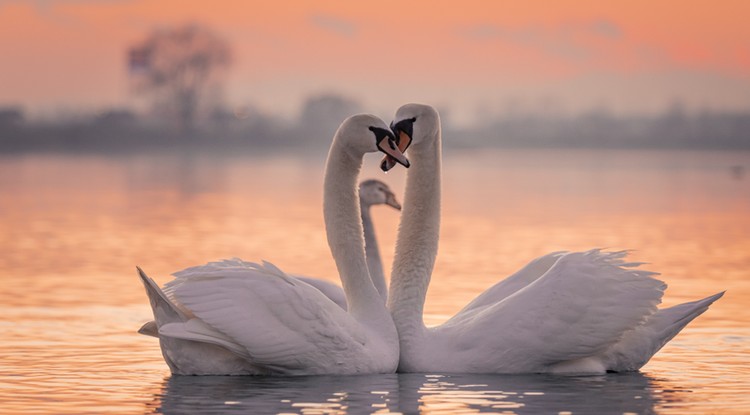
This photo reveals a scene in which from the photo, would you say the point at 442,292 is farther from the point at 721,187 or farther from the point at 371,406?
the point at 721,187

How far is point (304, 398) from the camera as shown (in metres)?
9.55

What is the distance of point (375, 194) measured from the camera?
47.3ft

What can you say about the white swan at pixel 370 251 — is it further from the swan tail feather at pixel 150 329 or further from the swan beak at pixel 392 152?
the swan beak at pixel 392 152

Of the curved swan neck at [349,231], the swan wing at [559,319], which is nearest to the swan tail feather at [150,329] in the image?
the curved swan neck at [349,231]

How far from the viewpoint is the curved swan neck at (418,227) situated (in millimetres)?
11102

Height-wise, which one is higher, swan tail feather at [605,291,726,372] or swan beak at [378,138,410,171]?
swan beak at [378,138,410,171]

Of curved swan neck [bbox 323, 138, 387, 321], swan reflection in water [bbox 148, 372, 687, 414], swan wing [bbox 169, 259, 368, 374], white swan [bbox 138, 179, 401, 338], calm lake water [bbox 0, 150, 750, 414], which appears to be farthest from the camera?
white swan [bbox 138, 179, 401, 338]

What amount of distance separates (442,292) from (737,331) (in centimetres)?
376

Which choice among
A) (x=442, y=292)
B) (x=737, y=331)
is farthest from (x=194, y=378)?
(x=442, y=292)

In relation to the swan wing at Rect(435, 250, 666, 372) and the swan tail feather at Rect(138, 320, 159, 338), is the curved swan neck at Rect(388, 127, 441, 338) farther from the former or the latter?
the swan tail feather at Rect(138, 320, 159, 338)

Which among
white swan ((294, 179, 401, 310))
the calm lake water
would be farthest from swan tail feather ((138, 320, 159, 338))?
white swan ((294, 179, 401, 310))

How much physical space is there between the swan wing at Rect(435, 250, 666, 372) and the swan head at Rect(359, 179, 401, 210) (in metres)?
3.86

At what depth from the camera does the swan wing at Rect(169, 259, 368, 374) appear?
9898mm

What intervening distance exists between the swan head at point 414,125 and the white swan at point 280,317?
0.18 metres
